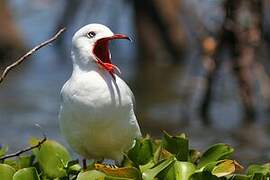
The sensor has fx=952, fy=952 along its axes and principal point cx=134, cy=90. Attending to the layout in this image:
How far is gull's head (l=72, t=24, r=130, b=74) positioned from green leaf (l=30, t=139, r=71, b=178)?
16.5 inches

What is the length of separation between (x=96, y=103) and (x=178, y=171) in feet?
1.82

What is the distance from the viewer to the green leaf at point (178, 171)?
3916 mm

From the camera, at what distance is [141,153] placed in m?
4.18

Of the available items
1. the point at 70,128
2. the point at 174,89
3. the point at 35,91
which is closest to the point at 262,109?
the point at 174,89

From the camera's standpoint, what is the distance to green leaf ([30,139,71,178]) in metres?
4.35

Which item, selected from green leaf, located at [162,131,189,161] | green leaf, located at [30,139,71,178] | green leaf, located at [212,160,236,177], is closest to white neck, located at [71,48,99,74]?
green leaf, located at [30,139,71,178]

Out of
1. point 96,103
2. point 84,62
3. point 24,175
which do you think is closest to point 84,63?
point 84,62

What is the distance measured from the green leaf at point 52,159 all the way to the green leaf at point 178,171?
0.61m

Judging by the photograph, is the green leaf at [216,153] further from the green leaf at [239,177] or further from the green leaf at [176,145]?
the green leaf at [239,177]

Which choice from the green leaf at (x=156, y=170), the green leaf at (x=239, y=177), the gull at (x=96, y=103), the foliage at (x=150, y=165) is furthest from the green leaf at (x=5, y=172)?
the green leaf at (x=239, y=177)

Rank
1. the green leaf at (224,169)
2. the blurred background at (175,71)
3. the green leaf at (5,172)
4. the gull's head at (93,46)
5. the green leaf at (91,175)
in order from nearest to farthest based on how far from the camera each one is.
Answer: the green leaf at (91,175), the green leaf at (224,169), the green leaf at (5,172), the gull's head at (93,46), the blurred background at (175,71)

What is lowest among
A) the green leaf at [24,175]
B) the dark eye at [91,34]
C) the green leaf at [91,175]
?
the green leaf at [24,175]

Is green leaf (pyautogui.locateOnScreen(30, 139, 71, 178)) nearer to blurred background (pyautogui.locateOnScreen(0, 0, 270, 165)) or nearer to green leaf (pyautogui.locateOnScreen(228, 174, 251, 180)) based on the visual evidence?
green leaf (pyautogui.locateOnScreen(228, 174, 251, 180))

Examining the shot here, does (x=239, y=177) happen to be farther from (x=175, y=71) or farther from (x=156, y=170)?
(x=175, y=71)
